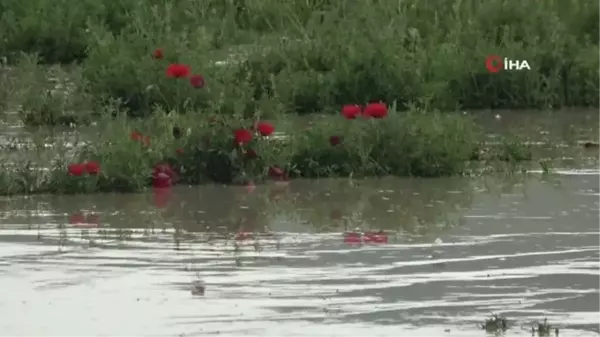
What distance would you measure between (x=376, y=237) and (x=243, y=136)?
2.11 metres

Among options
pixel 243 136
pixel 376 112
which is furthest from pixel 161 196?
pixel 376 112

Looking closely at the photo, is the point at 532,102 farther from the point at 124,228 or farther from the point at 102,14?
the point at 124,228

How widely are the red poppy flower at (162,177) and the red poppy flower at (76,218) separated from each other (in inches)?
38.1

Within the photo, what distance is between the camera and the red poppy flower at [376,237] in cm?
781

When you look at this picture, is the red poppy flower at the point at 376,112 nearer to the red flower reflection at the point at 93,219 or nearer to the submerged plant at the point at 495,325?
the red flower reflection at the point at 93,219

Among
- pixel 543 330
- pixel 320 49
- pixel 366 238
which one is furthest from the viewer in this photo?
pixel 320 49

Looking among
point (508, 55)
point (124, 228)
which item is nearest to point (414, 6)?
point (508, 55)

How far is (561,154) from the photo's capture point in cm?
1117

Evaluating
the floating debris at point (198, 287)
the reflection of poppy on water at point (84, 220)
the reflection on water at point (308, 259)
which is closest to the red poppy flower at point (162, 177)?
the reflection on water at point (308, 259)

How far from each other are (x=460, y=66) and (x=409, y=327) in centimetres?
818

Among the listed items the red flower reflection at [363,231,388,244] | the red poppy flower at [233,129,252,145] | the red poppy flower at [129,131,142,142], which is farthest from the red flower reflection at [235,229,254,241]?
the red poppy flower at [129,131,142,142]

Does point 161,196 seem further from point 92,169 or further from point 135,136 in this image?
point 135,136

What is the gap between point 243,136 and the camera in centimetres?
981

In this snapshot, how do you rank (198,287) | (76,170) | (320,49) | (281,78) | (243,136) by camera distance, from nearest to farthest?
(198,287), (76,170), (243,136), (281,78), (320,49)
